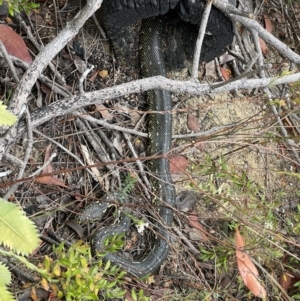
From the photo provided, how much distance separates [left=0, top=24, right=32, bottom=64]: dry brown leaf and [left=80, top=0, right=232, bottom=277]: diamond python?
22.1 inches

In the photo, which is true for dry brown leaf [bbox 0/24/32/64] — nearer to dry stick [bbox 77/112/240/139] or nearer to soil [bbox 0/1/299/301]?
soil [bbox 0/1/299/301]

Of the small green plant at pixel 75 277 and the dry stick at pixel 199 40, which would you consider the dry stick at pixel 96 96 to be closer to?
the dry stick at pixel 199 40

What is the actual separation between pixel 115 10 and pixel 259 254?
6.22ft

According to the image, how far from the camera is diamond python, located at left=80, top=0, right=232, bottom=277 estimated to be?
Answer: 2992 millimetres

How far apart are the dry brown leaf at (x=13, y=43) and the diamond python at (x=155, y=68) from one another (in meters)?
0.56

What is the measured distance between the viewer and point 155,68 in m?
3.62

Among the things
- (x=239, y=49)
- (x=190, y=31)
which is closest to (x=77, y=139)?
(x=190, y=31)

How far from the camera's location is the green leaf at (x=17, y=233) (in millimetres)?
1469

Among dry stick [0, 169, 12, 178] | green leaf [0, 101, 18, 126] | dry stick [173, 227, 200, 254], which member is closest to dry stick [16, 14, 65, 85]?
dry stick [0, 169, 12, 178]

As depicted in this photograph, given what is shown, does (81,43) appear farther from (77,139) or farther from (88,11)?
(88,11)

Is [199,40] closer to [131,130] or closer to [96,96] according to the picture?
[96,96]

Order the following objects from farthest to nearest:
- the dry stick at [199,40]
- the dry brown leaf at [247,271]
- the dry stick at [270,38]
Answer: the dry stick at [270,38] < the dry brown leaf at [247,271] < the dry stick at [199,40]

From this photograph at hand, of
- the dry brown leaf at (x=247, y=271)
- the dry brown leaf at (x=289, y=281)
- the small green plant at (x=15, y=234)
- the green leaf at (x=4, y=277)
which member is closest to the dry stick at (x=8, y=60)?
the small green plant at (x=15, y=234)

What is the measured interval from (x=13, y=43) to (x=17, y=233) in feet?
5.88
